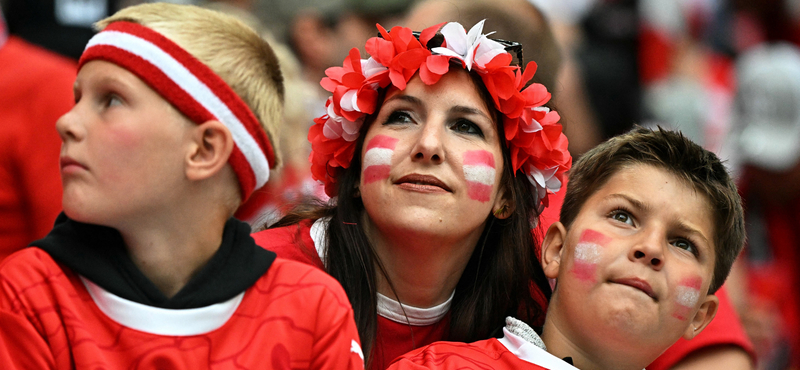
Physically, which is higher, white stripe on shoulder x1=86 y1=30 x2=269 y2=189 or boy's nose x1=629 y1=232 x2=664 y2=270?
white stripe on shoulder x1=86 y1=30 x2=269 y2=189

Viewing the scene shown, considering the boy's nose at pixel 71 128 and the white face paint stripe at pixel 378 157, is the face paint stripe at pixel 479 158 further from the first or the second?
the boy's nose at pixel 71 128

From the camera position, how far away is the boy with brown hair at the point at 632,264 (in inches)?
89.1

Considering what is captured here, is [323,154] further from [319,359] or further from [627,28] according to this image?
[627,28]

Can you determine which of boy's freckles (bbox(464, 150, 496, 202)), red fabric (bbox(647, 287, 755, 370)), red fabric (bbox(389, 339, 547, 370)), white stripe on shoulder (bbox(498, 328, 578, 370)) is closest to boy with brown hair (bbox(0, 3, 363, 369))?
red fabric (bbox(389, 339, 547, 370))

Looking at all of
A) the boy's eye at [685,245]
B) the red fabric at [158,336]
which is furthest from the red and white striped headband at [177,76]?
the boy's eye at [685,245]

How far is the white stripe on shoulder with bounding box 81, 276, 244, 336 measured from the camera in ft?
5.59

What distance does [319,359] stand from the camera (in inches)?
71.6

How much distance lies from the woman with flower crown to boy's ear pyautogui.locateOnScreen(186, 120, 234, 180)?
29.5 inches

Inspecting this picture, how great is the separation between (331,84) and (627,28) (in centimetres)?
387

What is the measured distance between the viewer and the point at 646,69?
606 cm

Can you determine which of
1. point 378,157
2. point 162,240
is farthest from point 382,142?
point 162,240

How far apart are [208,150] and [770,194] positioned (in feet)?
15.6

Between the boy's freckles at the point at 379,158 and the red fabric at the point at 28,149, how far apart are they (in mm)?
1060

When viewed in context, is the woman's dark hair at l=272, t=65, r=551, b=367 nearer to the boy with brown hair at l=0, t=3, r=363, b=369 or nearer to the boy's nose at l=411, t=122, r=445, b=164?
the boy's nose at l=411, t=122, r=445, b=164
